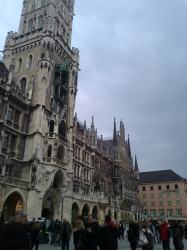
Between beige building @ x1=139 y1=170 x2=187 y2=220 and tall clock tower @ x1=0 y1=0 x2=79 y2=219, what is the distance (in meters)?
47.1

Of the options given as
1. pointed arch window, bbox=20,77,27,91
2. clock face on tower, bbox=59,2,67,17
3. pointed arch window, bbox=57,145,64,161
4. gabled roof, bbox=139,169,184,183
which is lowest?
pointed arch window, bbox=57,145,64,161

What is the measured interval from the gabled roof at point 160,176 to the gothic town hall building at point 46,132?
92.8ft

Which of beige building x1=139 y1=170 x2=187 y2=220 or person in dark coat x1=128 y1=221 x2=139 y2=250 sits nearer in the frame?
person in dark coat x1=128 y1=221 x2=139 y2=250

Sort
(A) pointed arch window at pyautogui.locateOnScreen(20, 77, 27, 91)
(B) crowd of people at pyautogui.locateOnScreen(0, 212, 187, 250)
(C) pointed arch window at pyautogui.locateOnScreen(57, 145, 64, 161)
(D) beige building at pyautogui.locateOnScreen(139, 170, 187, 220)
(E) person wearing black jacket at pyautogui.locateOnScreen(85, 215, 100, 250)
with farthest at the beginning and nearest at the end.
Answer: (D) beige building at pyautogui.locateOnScreen(139, 170, 187, 220) < (A) pointed arch window at pyautogui.locateOnScreen(20, 77, 27, 91) < (C) pointed arch window at pyautogui.locateOnScreen(57, 145, 64, 161) < (E) person wearing black jacket at pyautogui.locateOnScreen(85, 215, 100, 250) < (B) crowd of people at pyautogui.locateOnScreen(0, 212, 187, 250)

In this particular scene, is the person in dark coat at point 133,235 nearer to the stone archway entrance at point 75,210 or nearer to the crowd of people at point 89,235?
the crowd of people at point 89,235

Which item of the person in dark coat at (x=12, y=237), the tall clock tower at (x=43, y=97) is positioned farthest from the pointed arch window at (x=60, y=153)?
the person in dark coat at (x=12, y=237)

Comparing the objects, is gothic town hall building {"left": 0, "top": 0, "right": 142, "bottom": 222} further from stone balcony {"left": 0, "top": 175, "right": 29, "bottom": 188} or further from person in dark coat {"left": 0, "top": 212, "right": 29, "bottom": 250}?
person in dark coat {"left": 0, "top": 212, "right": 29, "bottom": 250}

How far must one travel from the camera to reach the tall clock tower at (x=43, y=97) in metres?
28.8

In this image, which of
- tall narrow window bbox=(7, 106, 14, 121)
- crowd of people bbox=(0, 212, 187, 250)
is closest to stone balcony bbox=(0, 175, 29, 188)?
tall narrow window bbox=(7, 106, 14, 121)

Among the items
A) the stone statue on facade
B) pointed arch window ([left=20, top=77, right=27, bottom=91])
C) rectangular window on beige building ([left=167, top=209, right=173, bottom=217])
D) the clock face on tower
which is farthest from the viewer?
rectangular window on beige building ([left=167, top=209, right=173, bottom=217])

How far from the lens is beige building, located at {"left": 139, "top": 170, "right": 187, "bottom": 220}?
229 ft

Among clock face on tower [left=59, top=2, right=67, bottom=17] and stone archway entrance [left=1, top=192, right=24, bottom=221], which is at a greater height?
clock face on tower [left=59, top=2, right=67, bottom=17]

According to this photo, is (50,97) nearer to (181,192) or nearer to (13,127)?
(13,127)

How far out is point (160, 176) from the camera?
257ft
